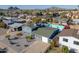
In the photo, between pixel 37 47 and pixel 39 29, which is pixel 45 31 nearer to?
pixel 39 29

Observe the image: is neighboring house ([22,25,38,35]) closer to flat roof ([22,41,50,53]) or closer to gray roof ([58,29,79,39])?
flat roof ([22,41,50,53])

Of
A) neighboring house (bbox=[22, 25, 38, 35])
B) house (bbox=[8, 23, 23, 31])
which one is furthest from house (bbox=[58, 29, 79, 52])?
house (bbox=[8, 23, 23, 31])

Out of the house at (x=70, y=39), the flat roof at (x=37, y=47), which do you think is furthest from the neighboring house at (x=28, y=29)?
the house at (x=70, y=39)

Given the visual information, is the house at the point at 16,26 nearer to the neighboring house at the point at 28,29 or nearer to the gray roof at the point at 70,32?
the neighboring house at the point at 28,29

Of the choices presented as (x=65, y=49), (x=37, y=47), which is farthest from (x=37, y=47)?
(x=65, y=49)
